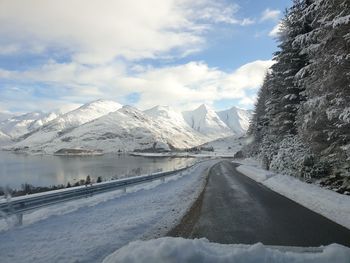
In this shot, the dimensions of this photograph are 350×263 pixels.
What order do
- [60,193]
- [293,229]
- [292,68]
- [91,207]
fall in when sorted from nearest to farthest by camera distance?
1. [293,229]
2. [60,193]
3. [91,207]
4. [292,68]

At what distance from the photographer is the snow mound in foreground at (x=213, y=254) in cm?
555

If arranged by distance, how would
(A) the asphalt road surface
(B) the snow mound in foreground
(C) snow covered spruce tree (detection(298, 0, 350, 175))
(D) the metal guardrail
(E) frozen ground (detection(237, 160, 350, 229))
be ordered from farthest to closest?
(C) snow covered spruce tree (detection(298, 0, 350, 175)) → (E) frozen ground (detection(237, 160, 350, 229)) → (D) the metal guardrail → (A) the asphalt road surface → (B) the snow mound in foreground

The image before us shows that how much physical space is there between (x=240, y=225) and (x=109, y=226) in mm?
3427

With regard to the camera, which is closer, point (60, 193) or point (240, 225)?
point (240, 225)

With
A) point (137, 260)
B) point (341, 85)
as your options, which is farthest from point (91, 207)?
point (341, 85)

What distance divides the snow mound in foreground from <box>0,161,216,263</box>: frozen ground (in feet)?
6.85

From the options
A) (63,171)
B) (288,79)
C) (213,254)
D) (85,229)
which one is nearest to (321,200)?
(85,229)

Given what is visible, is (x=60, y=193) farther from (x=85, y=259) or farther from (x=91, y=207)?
(x=85, y=259)

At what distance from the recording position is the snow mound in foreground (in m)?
5.55

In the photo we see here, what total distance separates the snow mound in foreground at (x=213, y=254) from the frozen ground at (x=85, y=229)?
2.09m

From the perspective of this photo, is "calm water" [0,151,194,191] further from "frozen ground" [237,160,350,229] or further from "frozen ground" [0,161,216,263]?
"frozen ground" [237,160,350,229]

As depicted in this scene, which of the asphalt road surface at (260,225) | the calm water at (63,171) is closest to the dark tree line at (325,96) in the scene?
the asphalt road surface at (260,225)

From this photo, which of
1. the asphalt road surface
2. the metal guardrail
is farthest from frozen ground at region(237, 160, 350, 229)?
the metal guardrail

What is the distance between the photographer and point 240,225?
10633mm
